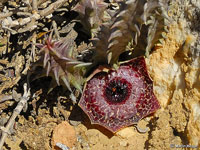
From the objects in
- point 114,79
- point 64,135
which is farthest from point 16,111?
point 114,79

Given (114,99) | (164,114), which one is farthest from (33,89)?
(164,114)

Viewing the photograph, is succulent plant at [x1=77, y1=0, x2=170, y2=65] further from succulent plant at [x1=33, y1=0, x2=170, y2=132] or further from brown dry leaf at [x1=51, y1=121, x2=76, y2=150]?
brown dry leaf at [x1=51, y1=121, x2=76, y2=150]

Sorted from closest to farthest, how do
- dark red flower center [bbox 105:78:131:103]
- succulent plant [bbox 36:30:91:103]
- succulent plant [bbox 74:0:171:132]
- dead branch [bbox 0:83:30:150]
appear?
succulent plant [bbox 36:30:91:103] < dead branch [bbox 0:83:30:150] < succulent plant [bbox 74:0:171:132] < dark red flower center [bbox 105:78:131:103]

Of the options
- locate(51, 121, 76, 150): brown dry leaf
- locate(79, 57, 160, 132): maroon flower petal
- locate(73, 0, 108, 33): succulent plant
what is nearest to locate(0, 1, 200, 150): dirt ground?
locate(51, 121, 76, 150): brown dry leaf

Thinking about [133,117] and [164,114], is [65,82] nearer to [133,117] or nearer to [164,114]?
[133,117]

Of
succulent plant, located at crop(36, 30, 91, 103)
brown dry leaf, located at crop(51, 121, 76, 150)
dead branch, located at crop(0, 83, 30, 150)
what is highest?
succulent plant, located at crop(36, 30, 91, 103)

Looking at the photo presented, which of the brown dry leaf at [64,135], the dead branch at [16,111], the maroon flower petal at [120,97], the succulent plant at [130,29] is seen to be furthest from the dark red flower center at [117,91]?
the dead branch at [16,111]
